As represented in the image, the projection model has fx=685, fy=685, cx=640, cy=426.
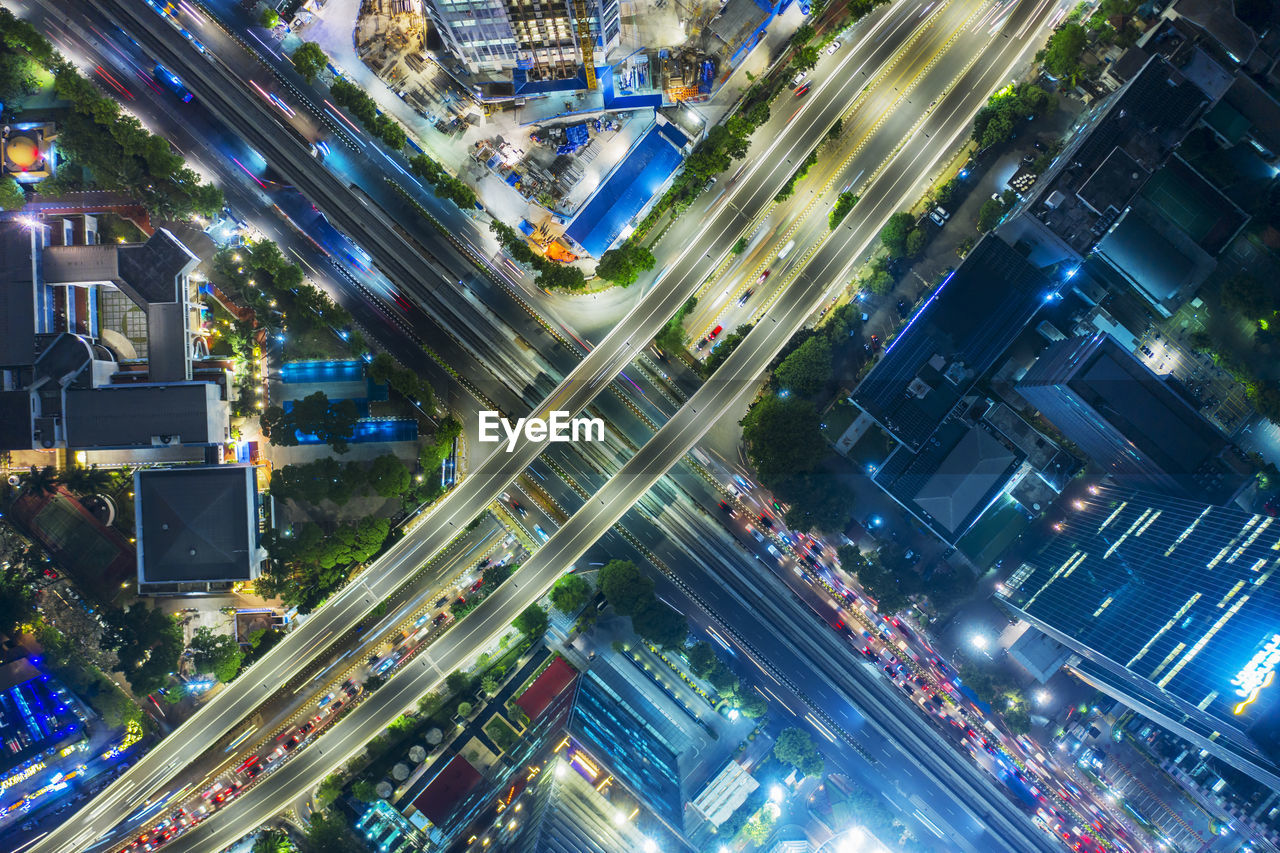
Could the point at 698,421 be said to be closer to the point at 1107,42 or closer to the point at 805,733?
the point at 805,733

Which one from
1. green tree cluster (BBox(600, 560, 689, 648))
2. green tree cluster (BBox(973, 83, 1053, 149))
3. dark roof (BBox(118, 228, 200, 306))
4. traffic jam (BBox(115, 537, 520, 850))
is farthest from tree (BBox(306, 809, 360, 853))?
green tree cluster (BBox(973, 83, 1053, 149))

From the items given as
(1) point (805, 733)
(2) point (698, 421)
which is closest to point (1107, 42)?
(2) point (698, 421)

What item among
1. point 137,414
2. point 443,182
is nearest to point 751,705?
point 443,182

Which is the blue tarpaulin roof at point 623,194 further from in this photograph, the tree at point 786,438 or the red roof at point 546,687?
the red roof at point 546,687

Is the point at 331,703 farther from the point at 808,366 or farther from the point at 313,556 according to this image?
the point at 808,366

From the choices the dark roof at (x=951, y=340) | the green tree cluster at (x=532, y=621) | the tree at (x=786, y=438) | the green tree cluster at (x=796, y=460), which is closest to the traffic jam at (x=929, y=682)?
the green tree cluster at (x=796, y=460)

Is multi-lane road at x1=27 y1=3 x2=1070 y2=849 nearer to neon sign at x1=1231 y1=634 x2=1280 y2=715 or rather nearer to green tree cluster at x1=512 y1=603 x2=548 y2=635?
green tree cluster at x1=512 y1=603 x2=548 y2=635

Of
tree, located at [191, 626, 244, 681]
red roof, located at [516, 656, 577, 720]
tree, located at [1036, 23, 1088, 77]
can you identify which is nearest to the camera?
tree, located at [1036, 23, 1088, 77]
